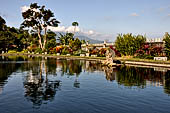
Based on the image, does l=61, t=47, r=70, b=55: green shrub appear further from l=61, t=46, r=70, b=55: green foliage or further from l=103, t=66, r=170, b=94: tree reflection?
l=103, t=66, r=170, b=94: tree reflection

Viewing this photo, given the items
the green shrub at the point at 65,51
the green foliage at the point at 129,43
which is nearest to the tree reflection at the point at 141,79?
the green foliage at the point at 129,43

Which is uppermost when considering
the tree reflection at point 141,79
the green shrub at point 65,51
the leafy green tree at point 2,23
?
the leafy green tree at point 2,23

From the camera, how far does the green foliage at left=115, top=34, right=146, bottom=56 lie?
50156mm

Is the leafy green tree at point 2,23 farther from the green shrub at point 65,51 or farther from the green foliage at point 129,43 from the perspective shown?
the green foliage at point 129,43

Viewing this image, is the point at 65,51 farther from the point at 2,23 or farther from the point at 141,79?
the point at 141,79

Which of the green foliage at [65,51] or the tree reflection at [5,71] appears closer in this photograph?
the tree reflection at [5,71]

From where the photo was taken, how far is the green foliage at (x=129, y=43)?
165 feet

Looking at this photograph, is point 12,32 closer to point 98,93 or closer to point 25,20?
point 25,20

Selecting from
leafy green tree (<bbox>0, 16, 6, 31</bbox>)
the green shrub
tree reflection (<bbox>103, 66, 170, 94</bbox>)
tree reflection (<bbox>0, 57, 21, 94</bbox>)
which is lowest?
tree reflection (<bbox>103, 66, 170, 94</bbox>)

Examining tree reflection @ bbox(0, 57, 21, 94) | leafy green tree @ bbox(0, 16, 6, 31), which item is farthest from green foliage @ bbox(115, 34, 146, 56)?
leafy green tree @ bbox(0, 16, 6, 31)

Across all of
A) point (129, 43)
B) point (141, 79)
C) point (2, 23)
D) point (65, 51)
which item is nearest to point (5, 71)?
point (141, 79)

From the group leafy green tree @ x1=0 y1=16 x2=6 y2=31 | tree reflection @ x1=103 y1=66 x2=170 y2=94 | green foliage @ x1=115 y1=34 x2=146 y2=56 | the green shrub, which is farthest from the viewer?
leafy green tree @ x1=0 y1=16 x2=6 y2=31

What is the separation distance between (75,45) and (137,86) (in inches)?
2310

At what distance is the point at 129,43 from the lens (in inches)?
2004
